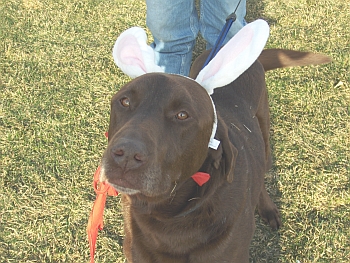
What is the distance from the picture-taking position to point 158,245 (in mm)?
2389

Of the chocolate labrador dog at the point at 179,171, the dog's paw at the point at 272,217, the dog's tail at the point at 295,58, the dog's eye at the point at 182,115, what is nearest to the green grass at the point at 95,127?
the dog's paw at the point at 272,217

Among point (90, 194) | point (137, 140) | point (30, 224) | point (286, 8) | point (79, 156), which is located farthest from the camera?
point (286, 8)

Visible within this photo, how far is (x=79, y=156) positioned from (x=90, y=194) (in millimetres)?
441

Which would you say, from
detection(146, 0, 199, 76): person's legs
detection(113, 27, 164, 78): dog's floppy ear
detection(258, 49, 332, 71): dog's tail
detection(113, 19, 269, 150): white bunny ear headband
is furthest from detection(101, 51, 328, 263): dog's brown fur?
detection(146, 0, 199, 76): person's legs

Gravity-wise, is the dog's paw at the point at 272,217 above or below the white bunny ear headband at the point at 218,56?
below

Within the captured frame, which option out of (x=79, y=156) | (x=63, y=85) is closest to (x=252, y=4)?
(x=63, y=85)

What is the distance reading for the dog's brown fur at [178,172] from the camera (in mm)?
1877

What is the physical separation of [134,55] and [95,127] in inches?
76.7

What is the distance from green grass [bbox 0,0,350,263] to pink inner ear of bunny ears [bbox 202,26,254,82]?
5.61 feet

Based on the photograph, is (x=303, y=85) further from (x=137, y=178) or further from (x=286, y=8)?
(x=137, y=178)

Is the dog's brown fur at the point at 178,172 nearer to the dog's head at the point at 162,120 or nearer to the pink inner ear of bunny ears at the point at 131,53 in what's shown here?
the dog's head at the point at 162,120

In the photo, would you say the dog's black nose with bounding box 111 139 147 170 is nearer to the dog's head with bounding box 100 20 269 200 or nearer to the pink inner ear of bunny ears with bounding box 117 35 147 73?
the dog's head with bounding box 100 20 269 200

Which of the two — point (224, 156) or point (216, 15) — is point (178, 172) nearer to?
point (224, 156)

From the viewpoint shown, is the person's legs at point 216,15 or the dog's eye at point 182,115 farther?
the person's legs at point 216,15
